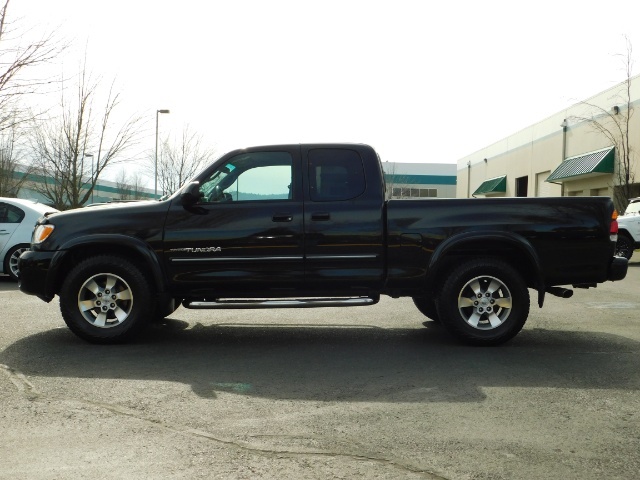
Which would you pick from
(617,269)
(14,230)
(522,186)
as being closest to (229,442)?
(617,269)

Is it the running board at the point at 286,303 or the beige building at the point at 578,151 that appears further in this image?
the beige building at the point at 578,151

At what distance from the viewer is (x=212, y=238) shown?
22.1 ft

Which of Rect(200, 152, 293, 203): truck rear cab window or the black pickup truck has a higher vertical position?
Rect(200, 152, 293, 203): truck rear cab window

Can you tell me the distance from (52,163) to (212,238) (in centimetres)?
2564

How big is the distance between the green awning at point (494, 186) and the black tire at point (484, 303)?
41047 mm

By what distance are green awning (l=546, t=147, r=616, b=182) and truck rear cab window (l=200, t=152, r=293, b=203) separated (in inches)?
1011

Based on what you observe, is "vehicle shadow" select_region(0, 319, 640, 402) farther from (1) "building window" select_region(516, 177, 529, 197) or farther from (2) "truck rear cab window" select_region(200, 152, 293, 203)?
(1) "building window" select_region(516, 177, 529, 197)

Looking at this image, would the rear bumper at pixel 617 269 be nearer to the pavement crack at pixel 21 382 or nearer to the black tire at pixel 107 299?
the black tire at pixel 107 299

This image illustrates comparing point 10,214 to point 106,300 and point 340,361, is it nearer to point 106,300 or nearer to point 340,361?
point 106,300

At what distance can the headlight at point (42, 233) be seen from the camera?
6906mm

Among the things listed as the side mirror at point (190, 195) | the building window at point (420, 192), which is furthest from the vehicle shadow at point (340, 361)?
the building window at point (420, 192)

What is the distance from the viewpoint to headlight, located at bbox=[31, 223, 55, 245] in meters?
6.91

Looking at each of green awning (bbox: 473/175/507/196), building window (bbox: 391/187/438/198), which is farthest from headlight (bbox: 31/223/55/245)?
building window (bbox: 391/187/438/198)

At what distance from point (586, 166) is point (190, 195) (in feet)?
91.7
